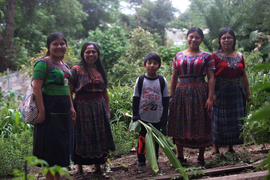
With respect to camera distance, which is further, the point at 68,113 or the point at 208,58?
the point at 208,58

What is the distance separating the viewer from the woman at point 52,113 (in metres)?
2.39

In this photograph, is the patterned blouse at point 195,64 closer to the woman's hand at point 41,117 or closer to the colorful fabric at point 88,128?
the colorful fabric at point 88,128

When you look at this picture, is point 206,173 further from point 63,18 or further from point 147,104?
point 63,18

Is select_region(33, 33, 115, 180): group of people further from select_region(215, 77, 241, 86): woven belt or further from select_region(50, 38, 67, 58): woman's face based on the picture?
select_region(215, 77, 241, 86): woven belt

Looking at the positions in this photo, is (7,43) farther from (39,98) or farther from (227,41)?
(227,41)

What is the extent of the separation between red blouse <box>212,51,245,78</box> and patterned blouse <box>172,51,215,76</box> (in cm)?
27

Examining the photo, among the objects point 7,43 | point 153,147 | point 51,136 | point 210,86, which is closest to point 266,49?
point 210,86

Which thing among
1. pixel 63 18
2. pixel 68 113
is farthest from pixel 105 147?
pixel 63 18

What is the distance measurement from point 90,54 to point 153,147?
4.26 ft

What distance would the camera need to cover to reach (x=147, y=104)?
9.91ft

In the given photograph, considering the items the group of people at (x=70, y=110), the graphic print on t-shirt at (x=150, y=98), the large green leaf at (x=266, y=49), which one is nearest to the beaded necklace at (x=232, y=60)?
the graphic print on t-shirt at (x=150, y=98)

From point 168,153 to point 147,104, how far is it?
2.18 ft

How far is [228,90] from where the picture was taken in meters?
3.39

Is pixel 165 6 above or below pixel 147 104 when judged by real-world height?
above
